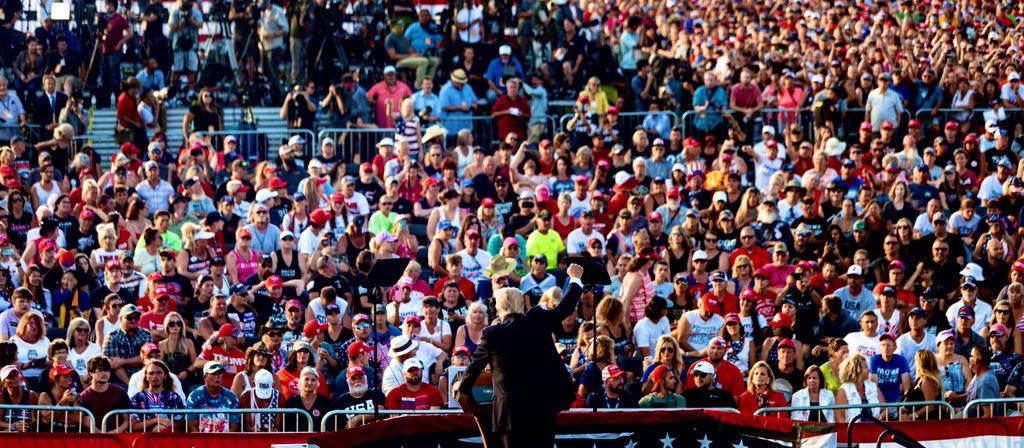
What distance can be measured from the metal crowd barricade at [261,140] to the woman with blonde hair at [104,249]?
3.72 meters

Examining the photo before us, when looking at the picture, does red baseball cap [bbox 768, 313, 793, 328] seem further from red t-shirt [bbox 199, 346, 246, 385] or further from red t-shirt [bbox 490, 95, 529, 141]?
red t-shirt [bbox 490, 95, 529, 141]

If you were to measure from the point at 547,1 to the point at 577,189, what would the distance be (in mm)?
7109

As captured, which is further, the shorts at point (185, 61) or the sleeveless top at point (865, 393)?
the shorts at point (185, 61)

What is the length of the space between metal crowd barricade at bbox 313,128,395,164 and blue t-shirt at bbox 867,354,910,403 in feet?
26.1

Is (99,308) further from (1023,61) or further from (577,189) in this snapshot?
(1023,61)

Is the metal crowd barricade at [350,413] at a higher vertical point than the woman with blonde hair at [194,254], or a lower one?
lower

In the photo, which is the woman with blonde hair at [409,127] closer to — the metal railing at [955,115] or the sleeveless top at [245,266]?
the sleeveless top at [245,266]

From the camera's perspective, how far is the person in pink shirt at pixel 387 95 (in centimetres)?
2314

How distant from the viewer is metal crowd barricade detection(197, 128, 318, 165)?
887 inches

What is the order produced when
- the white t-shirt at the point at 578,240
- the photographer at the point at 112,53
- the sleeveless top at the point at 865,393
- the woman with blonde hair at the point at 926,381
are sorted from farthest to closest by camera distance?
the photographer at the point at 112,53 < the white t-shirt at the point at 578,240 < the woman with blonde hair at the point at 926,381 < the sleeveless top at the point at 865,393

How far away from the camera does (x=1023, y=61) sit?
83.8ft

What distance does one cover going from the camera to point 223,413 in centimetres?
1412

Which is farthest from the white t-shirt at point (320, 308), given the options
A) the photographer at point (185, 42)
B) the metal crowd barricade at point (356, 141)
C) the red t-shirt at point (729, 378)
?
the photographer at point (185, 42)

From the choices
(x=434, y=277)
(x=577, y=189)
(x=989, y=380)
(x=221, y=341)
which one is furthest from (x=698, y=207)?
(x=221, y=341)
